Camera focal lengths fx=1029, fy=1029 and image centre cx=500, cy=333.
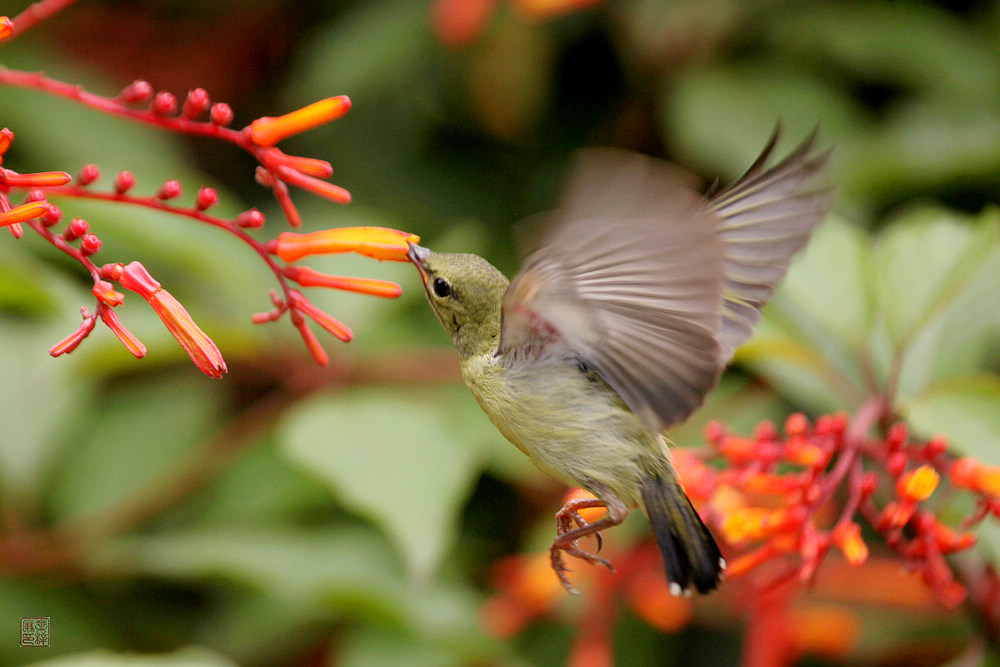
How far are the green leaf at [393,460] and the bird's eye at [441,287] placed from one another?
56 cm

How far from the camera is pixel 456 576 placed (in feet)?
7.62

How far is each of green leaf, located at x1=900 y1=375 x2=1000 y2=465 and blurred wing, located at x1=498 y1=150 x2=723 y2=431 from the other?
522 millimetres

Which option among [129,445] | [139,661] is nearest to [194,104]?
[139,661]

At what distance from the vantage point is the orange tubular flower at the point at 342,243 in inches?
43.9

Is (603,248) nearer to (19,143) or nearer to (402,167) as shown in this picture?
(402,167)

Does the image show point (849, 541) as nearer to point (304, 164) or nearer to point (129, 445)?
point (304, 164)

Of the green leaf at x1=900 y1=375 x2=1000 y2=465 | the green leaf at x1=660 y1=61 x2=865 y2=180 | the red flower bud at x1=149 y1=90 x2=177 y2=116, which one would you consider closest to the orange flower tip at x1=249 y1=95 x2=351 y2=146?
the red flower bud at x1=149 y1=90 x2=177 y2=116

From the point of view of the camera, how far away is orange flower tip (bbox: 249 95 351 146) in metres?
1.05

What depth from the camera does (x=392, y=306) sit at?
2.49 metres

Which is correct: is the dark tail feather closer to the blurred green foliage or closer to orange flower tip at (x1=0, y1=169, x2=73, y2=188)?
the blurred green foliage

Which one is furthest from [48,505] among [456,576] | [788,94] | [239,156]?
[788,94]

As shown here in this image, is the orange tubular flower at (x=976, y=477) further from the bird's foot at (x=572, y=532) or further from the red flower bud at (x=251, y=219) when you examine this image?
the red flower bud at (x=251, y=219)

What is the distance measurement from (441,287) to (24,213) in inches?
21.3

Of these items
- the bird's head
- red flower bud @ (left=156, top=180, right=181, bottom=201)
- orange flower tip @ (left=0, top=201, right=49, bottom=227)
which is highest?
orange flower tip @ (left=0, top=201, right=49, bottom=227)
